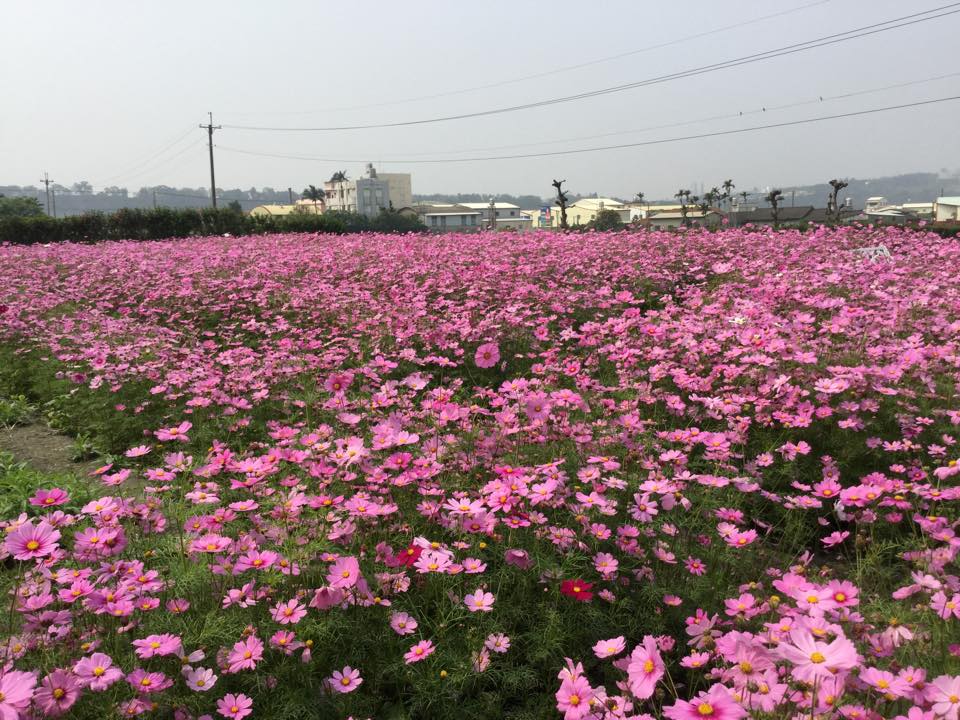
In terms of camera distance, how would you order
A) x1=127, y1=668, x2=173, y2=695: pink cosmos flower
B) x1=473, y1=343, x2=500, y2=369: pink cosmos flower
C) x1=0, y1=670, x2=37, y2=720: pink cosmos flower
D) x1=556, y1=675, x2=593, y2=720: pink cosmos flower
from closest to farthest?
1. x1=0, y1=670, x2=37, y2=720: pink cosmos flower
2. x1=556, y1=675, x2=593, y2=720: pink cosmos flower
3. x1=127, y1=668, x2=173, y2=695: pink cosmos flower
4. x1=473, y1=343, x2=500, y2=369: pink cosmos flower

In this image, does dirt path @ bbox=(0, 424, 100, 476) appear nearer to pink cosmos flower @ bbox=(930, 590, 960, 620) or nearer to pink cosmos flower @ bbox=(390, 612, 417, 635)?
pink cosmos flower @ bbox=(390, 612, 417, 635)

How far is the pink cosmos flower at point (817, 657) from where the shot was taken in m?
1.32

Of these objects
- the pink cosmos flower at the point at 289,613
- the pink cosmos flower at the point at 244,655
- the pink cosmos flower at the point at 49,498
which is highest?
the pink cosmos flower at the point at 49,498

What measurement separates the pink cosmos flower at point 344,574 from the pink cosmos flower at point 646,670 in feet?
2.71

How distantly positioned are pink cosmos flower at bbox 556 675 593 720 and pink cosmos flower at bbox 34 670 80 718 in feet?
3.77

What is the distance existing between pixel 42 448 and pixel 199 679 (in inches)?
153

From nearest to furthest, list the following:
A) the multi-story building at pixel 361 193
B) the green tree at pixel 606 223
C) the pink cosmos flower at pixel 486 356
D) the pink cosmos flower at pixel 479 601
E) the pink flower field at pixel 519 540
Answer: the pink flower field at pixel 519 540
the pink cosmos flower at pixel 479 601
the pink cosmos flower at pixel 486 356
the green tree at pixel 606 223
the multi-story building at pixel 361 193

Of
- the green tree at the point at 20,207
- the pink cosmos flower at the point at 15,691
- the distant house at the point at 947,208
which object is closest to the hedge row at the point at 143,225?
the pink cosmos flower at the point at 15,691

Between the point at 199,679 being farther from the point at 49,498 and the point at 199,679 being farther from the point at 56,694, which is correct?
the point at 49,498

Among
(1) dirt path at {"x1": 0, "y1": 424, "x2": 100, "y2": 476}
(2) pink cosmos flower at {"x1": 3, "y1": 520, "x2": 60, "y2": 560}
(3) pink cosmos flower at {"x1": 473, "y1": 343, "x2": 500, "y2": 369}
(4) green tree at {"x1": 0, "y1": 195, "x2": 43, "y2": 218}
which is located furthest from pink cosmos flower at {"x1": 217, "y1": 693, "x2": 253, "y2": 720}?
(4) green tree at {"x1": 0, "y1": 195, "x2": 43, "y2": 218}

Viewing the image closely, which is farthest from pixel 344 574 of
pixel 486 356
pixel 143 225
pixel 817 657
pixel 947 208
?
pixel 947 208

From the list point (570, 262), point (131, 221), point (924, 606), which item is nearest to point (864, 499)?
point (924, 606)

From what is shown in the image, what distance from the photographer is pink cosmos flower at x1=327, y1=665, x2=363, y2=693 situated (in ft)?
6.06

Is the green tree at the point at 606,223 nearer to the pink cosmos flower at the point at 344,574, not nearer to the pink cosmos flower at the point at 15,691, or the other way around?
the pink cosmos flower at the point at 344,574
